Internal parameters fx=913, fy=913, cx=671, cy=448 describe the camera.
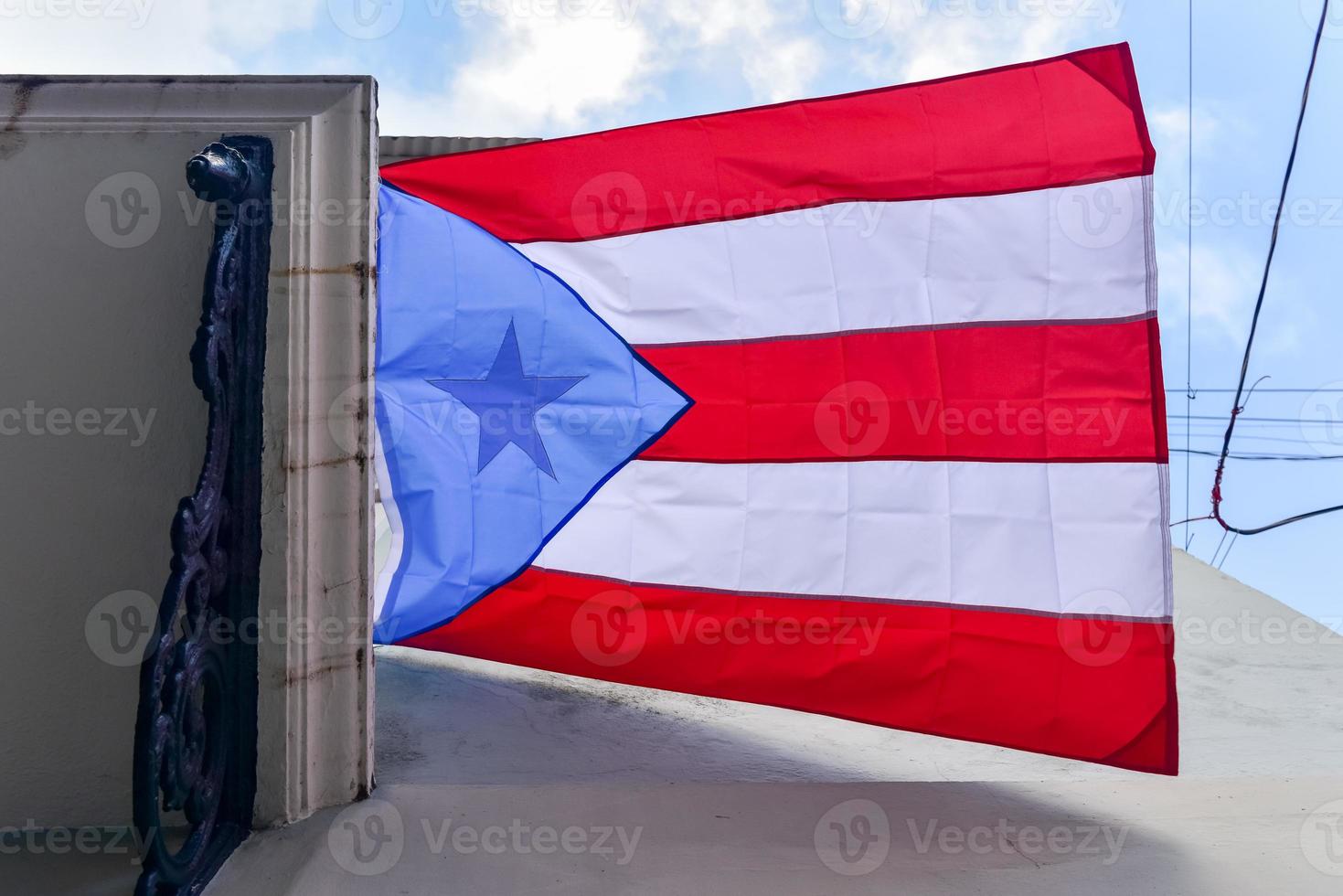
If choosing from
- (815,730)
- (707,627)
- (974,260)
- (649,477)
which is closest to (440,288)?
(649,477)

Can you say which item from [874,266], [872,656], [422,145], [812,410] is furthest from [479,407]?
[422,145]

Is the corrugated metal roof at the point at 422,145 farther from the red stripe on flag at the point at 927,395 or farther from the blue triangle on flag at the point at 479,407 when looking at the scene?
the red stripe on flag at the point at 927,395

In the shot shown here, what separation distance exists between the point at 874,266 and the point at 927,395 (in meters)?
0.37

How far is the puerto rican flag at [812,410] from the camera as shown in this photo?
7.34 ft

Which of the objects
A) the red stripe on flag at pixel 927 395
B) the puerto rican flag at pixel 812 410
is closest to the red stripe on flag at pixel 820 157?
the puerto rican flag at pixel 812 410

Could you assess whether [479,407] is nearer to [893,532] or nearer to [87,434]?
[87,434]

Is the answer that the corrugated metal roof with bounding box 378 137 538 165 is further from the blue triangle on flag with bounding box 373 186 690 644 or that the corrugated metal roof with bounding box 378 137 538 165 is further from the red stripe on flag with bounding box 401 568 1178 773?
the red stripe on flag with bounding box 401 568 1178 773

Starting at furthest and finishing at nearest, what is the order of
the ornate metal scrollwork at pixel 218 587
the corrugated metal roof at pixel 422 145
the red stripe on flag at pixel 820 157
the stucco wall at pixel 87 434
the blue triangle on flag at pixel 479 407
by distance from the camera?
the corrugated metal roof at pixel 422 145, the blue triangle on flag at pixel 479 407, the red stripe on flag at pixel 820 157, the stucco wall at pixel 87 434, the ornate metal scrollwork at pixel 218 587

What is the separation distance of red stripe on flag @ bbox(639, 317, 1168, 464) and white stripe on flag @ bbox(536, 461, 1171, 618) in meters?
0.05

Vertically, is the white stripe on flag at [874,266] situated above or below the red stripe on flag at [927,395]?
above

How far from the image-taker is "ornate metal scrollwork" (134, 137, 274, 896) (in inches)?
64.5

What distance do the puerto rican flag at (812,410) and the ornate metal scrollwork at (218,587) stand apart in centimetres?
74

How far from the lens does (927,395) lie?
7.80 feet

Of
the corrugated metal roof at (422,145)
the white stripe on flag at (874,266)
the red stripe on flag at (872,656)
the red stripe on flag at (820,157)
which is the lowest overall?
the red stripe on flag at (872,656)
